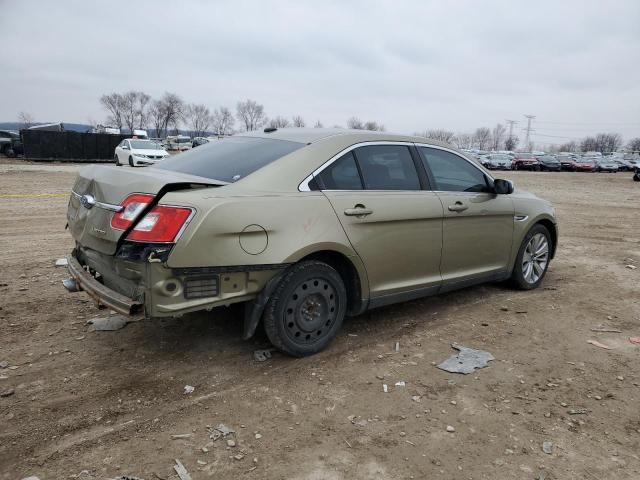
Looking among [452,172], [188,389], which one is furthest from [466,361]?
[188,389]

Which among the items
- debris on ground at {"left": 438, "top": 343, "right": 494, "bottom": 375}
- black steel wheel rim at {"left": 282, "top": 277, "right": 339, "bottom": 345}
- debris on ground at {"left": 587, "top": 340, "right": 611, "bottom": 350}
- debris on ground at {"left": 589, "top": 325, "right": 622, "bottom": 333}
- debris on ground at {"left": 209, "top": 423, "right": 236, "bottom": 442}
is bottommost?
debris on ground at {"left": 209, "top": 423, "right": 236, "bottom": 442}

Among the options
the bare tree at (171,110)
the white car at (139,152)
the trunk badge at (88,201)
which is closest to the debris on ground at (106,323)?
the trunk badge at (88,201)

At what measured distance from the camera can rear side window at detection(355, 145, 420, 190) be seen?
12.9 ft

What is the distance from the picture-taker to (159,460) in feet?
8.31

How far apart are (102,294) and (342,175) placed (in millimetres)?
1857

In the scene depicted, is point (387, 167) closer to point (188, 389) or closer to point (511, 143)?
point (188, 389)

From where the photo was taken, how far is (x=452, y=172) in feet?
15.1

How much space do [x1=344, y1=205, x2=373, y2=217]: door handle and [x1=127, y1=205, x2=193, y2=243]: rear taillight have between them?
1.17m

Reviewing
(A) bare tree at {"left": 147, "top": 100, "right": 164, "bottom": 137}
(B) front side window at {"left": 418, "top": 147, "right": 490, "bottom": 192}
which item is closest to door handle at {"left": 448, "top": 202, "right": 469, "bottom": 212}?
(B) front side window at {"left": 418, "top": 147, "right": 490, "bottom": 192}

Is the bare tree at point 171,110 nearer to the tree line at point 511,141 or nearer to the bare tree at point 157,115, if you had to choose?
the bare tree at point 157,115

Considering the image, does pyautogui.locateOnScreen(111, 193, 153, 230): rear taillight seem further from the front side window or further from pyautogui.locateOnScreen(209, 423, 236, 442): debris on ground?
the front side window

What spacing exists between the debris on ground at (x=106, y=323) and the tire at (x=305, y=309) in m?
1.51

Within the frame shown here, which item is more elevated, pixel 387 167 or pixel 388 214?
pixel 387 167

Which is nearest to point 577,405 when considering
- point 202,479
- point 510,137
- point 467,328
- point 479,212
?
point 467,328
